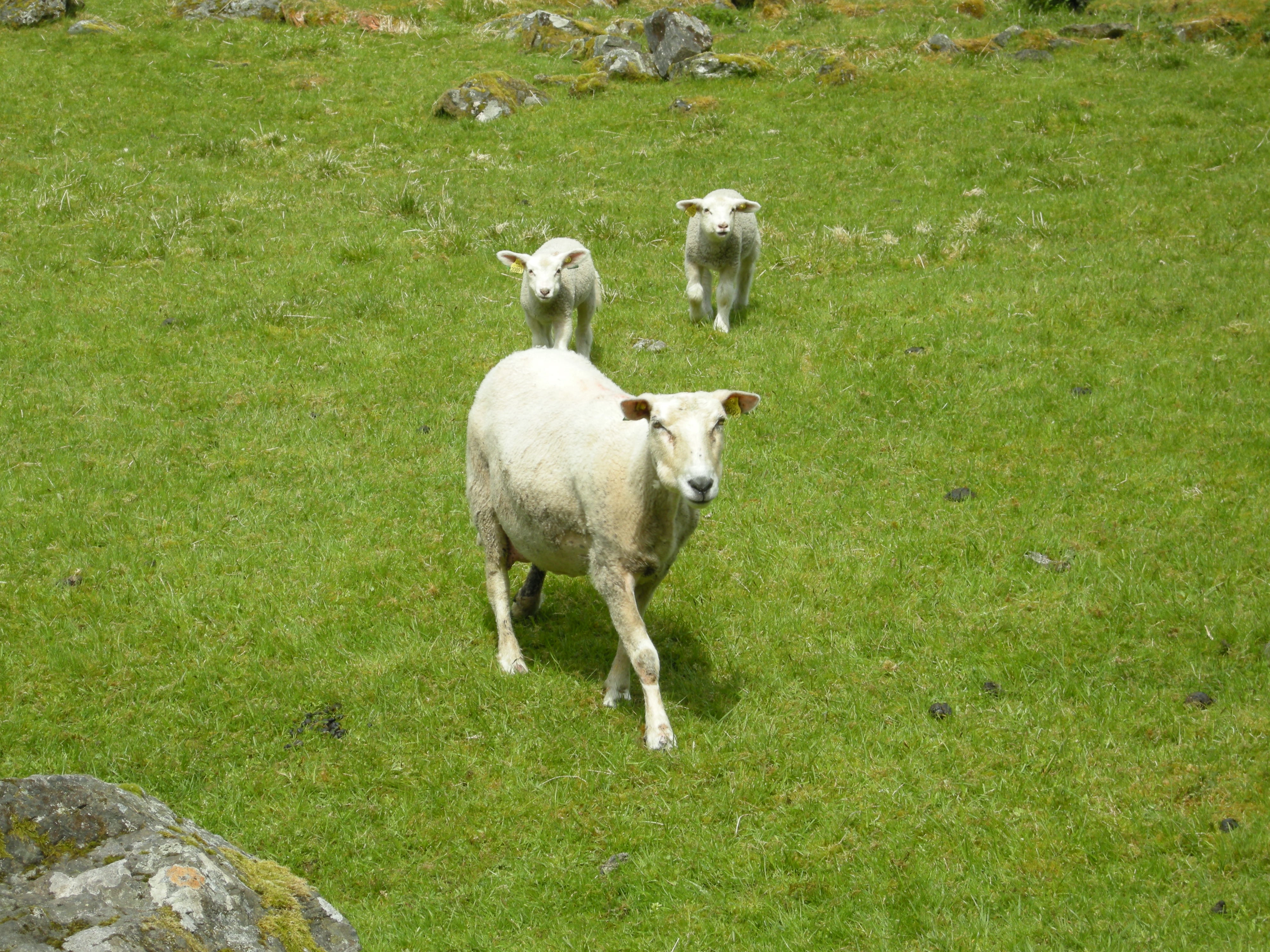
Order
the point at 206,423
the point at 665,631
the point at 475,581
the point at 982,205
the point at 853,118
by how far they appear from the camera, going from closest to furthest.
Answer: the point at 665,631 < the point at 475,581 < the point at 206,423 < the point at 982,205 < the point at 853,118

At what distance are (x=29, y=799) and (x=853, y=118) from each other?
65.4 feet

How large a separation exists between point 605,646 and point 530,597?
0.73 metres

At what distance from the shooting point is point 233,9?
28.5 m

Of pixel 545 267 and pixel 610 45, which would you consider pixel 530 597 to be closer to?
pixel 545 267

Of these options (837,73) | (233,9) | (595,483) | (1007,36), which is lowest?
(233,9)

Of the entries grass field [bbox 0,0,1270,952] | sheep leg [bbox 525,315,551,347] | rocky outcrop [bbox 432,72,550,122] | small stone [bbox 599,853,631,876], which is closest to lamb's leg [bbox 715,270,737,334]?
grass field [bbox 0,0,1270,952]

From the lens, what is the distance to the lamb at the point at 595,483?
6.27 m

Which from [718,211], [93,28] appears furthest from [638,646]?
[93,28]

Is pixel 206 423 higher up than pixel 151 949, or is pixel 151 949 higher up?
pixel 151 949

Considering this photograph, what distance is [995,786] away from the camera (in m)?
6.21

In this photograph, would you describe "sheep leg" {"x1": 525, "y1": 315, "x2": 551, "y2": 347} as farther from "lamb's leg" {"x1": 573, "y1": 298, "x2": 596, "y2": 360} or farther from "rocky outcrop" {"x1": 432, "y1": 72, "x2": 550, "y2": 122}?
"rocky outcrop" {"x1": 432, "y1": 72, "x2": 550, "y2": 122}

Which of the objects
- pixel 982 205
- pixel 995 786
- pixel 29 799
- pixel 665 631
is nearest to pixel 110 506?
pixel 665 631

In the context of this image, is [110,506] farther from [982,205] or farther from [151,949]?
[982,205]

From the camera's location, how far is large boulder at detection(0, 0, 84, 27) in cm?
2669
